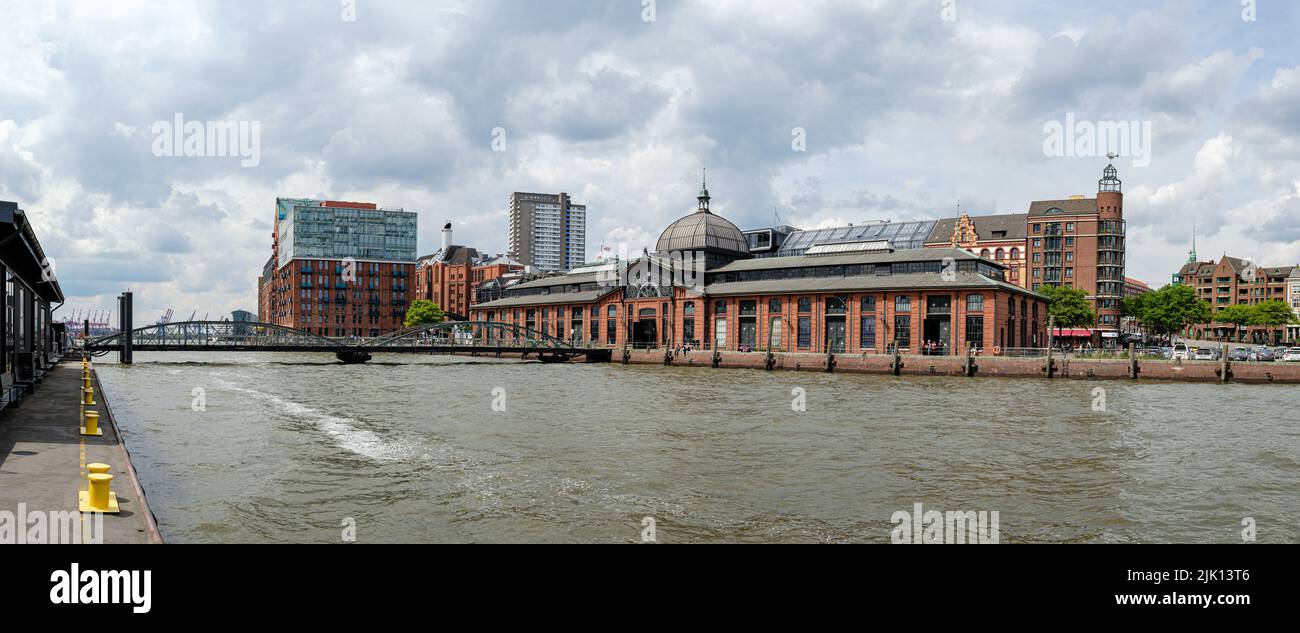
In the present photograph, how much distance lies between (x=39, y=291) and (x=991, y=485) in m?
49.2

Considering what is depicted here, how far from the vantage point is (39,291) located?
43.8m

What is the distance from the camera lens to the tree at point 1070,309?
377 feet

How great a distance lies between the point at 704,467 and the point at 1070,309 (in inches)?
4405

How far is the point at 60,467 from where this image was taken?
14.9 m

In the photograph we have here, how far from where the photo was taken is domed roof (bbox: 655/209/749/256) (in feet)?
338

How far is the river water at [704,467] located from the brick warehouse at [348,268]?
13345 centimetres

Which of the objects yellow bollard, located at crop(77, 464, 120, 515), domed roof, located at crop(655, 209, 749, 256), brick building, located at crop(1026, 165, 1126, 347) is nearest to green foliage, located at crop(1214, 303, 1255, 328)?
brick building, located at crop(1026, 165, 1126, 347)

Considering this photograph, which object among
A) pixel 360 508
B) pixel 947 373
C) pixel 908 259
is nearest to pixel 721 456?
pixel 360 508

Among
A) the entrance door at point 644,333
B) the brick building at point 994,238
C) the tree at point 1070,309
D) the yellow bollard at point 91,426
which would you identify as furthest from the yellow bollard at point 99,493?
the brick building at point 994,238

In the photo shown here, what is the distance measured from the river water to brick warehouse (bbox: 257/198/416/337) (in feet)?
438

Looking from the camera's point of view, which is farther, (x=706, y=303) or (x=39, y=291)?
(x=706, y=303)

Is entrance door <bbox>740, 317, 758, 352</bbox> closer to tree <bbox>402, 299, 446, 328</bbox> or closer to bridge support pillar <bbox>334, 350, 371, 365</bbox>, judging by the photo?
bridge support pillar <bbox>334, 350, 371, 365</bbox>
